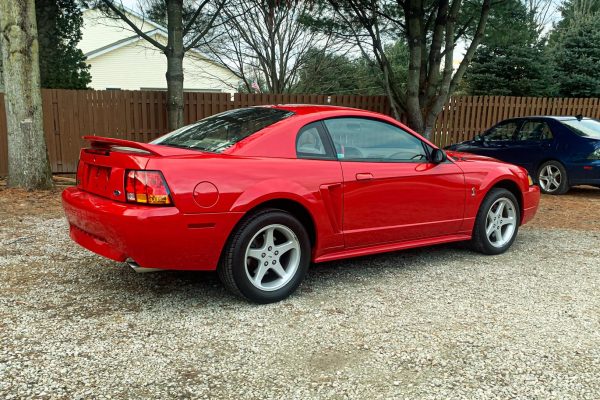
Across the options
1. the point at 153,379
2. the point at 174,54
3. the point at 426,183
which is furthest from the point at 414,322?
the point at 174,54

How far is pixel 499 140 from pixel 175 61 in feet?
21.5

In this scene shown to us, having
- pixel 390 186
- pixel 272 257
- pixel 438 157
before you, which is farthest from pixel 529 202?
pixel 272 257

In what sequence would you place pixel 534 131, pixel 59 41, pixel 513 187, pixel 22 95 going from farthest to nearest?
pixel 59 41, pixel 534 131, pixel 22 95, pixel 513 187

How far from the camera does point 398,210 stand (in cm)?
442

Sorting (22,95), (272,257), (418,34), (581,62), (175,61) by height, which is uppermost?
(581,62)

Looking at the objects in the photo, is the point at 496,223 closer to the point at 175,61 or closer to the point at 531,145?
the point at 531,145

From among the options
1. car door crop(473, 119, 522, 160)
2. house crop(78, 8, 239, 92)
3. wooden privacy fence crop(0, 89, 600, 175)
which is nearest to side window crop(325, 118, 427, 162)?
car door crop(473, 119, 522, 160)

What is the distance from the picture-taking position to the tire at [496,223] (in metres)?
5.11

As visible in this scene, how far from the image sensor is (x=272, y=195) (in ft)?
12.0

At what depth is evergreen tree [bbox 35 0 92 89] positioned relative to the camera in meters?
12.6

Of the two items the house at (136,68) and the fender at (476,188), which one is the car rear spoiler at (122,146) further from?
the house at (136,68)

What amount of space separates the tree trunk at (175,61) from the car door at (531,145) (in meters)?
6.55

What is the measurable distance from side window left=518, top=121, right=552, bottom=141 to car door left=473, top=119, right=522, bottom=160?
0.15 meters

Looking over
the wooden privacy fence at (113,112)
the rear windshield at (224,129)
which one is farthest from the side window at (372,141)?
the wooden privacy fence at (113,112)
